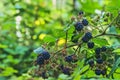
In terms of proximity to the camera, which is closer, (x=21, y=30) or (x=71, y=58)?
(x=71, y=58)

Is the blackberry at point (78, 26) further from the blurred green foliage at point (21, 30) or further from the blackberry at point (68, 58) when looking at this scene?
the blurred green foliage at point (21, 30)

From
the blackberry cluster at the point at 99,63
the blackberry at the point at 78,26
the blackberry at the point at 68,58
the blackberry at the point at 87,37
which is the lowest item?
the blackberry cluster at the point at 99,63

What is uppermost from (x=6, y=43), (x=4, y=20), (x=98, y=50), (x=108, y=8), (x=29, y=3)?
(x=29, y=3)

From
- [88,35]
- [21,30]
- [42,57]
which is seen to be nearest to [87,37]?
[88,35]

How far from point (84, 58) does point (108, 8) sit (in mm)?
157

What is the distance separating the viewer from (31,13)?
2.86 meters

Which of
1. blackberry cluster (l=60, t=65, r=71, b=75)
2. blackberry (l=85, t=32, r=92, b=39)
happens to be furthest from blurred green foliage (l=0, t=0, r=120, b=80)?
blackberry (l=85, t=32, r=92, b=39)

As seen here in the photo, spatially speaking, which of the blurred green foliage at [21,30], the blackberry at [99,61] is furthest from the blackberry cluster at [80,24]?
the blurred green foliage at [21,30]

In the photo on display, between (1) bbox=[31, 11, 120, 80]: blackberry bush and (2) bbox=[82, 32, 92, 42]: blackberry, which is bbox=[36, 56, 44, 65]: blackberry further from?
(2) bbox=[82, 32, 92, 42]: blackberry

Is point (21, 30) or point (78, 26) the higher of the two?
point (21, 30)

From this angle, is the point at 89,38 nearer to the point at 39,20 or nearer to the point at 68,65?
the point at 68,65

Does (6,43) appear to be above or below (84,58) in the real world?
above

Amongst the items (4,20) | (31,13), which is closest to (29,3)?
(31,13)

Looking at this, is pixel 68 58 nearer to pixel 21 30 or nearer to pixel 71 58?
pixel 71 58
